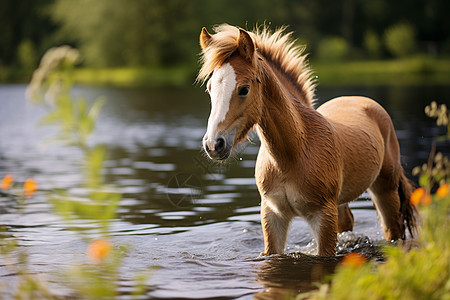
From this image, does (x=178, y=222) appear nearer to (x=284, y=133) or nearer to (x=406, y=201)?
(x=406, y=201)

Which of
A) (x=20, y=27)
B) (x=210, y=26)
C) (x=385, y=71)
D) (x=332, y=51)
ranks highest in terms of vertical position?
(x=20, y=27)

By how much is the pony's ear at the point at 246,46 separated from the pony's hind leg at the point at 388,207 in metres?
2.91

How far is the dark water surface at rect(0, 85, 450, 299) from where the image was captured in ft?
18.3

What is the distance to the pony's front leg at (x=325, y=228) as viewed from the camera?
559 cm

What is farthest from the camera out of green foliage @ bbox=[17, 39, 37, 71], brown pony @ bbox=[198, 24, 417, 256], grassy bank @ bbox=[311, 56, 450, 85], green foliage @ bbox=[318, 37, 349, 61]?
green foliage @ bbox=[17, 39, 37, 71]

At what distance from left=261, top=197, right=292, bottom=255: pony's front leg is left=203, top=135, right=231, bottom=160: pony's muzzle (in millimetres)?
1093

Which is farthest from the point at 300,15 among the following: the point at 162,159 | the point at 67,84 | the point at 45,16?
the point at 67,84

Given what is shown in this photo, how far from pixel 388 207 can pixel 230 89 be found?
129 inches

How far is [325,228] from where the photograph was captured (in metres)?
5.62

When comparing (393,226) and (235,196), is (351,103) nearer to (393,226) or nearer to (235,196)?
(393,226)

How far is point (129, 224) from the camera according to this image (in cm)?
823

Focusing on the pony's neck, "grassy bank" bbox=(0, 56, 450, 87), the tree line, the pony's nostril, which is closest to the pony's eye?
the pony's neck

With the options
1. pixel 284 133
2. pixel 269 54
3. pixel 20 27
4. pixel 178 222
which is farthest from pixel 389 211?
pixel 20 27

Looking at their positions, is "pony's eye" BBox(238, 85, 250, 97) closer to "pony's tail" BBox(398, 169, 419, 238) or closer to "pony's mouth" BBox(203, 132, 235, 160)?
"pony's mouth" BBox(203, 132, 235, 160)
